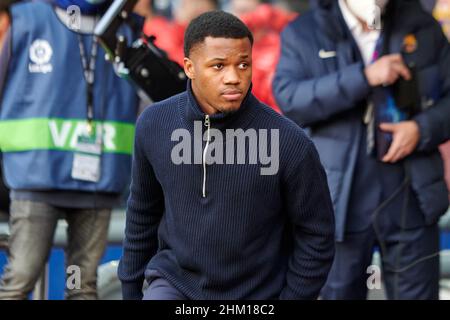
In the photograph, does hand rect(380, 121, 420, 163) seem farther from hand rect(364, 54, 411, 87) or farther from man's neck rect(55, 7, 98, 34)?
man's neck rect(55, 7, 98, 34)

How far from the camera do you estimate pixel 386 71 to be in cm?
447

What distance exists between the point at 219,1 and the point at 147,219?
3.36 m

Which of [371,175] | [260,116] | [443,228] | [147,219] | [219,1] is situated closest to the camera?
[260,116]

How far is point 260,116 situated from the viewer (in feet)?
10.6

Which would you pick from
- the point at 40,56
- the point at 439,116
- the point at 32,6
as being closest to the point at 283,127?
the point at 439,116

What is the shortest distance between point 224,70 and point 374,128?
158cm

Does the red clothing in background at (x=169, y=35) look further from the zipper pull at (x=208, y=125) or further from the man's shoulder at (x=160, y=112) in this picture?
the zipper pull at (x=208, y=125)

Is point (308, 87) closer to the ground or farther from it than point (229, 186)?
farther from it

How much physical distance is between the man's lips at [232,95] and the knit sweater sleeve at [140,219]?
330mm

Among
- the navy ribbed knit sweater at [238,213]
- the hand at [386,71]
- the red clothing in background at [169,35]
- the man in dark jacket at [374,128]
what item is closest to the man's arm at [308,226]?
the navy ribbed knit sweater at [238,213]

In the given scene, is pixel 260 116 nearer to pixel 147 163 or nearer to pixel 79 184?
pixel 147 163

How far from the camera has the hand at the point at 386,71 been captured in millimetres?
4473

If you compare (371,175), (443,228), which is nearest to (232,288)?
(371,175)

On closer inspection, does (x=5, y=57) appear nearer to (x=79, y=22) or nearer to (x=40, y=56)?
(x=40, y=56)
